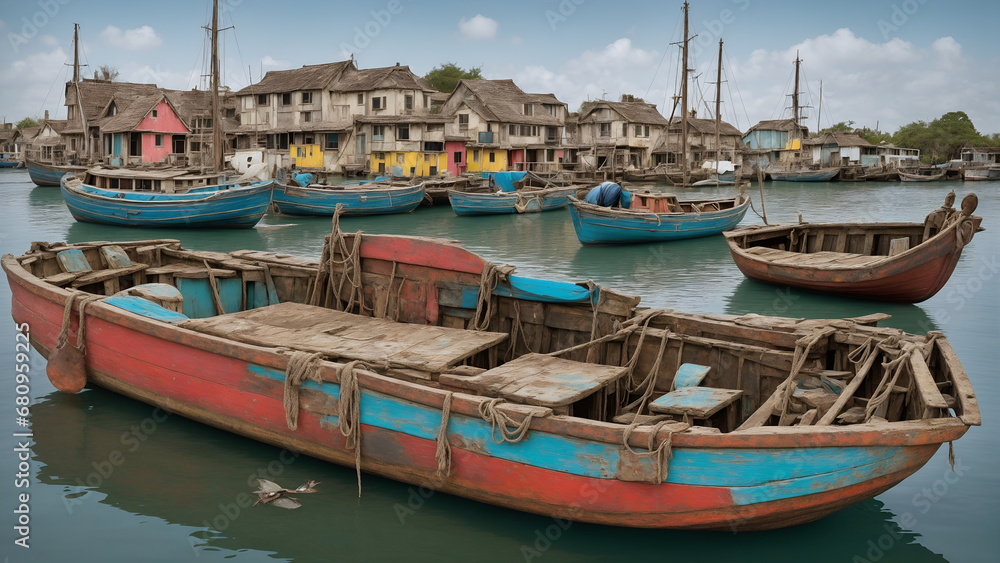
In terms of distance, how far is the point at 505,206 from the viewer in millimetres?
33625

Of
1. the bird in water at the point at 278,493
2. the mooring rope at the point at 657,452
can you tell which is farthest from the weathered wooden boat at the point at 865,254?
the bird in water at the point at 278,493

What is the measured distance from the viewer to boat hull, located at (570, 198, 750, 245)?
22344 millimetres

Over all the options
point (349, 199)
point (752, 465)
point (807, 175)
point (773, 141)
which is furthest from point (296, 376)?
point (773, 141)

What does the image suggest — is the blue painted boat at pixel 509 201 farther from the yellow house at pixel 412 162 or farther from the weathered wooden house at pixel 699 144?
the weathered wooden house at pixel 699 144

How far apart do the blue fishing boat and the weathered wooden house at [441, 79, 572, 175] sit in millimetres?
27789

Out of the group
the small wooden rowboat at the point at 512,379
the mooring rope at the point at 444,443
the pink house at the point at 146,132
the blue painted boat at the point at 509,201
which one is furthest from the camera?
the pink house at the point at 146,132

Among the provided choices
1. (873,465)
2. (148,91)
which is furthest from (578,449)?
(148,91)

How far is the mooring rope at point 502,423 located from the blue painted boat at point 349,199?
2541 cm

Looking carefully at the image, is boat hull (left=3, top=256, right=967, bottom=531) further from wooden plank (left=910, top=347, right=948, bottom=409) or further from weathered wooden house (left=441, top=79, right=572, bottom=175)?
weathered wooden house (left=441, top=79, right=572, bottom=175)

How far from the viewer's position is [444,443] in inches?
213

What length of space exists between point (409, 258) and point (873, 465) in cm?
461

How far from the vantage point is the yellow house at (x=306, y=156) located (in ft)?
172

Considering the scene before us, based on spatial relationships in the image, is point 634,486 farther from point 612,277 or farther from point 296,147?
point 296,147

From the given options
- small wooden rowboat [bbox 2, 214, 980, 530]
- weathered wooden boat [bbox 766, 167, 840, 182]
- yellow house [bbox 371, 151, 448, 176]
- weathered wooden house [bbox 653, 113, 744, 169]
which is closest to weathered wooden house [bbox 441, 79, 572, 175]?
yellow house [bbox 371, 151, 448, 176]
